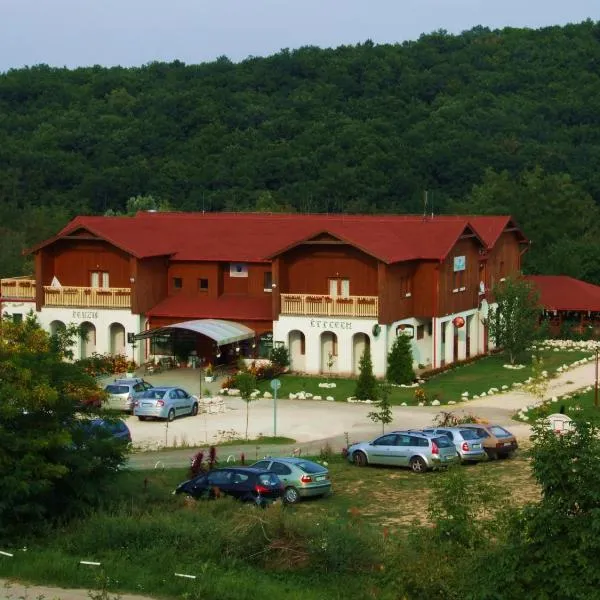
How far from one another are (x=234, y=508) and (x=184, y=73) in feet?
408

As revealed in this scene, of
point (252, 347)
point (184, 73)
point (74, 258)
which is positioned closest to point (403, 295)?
point (252, 347)

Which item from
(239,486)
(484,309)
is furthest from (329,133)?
(239,486)

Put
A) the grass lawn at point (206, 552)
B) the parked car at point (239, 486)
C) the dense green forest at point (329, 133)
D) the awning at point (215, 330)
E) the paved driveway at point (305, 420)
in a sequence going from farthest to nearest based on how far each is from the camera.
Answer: the dense green forest at point (329, 133) → the awning at point (215, 330) → the paved driveway at point (305, 420) → the parked car at point (239, 486) → the grass lawn at point (206, 552)

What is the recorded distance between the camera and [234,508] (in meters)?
27.8

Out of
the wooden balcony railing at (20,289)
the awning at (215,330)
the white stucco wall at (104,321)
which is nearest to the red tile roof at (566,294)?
the awning at (215,330)

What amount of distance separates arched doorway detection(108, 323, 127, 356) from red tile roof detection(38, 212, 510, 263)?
316cm

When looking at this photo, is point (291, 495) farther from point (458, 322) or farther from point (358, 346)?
point (458, 322)

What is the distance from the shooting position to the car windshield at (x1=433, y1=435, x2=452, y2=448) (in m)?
34.9

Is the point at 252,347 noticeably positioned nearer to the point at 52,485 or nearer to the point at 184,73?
the point at 52,485

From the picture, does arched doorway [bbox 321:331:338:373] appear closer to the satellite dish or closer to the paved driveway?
the paved driveway

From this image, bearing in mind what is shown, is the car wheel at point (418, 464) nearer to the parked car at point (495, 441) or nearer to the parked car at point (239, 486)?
the parked car at point (495, 441)

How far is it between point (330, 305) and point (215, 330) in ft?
14.4

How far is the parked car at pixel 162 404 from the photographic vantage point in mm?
43562

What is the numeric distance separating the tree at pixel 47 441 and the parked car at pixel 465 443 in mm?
10541
